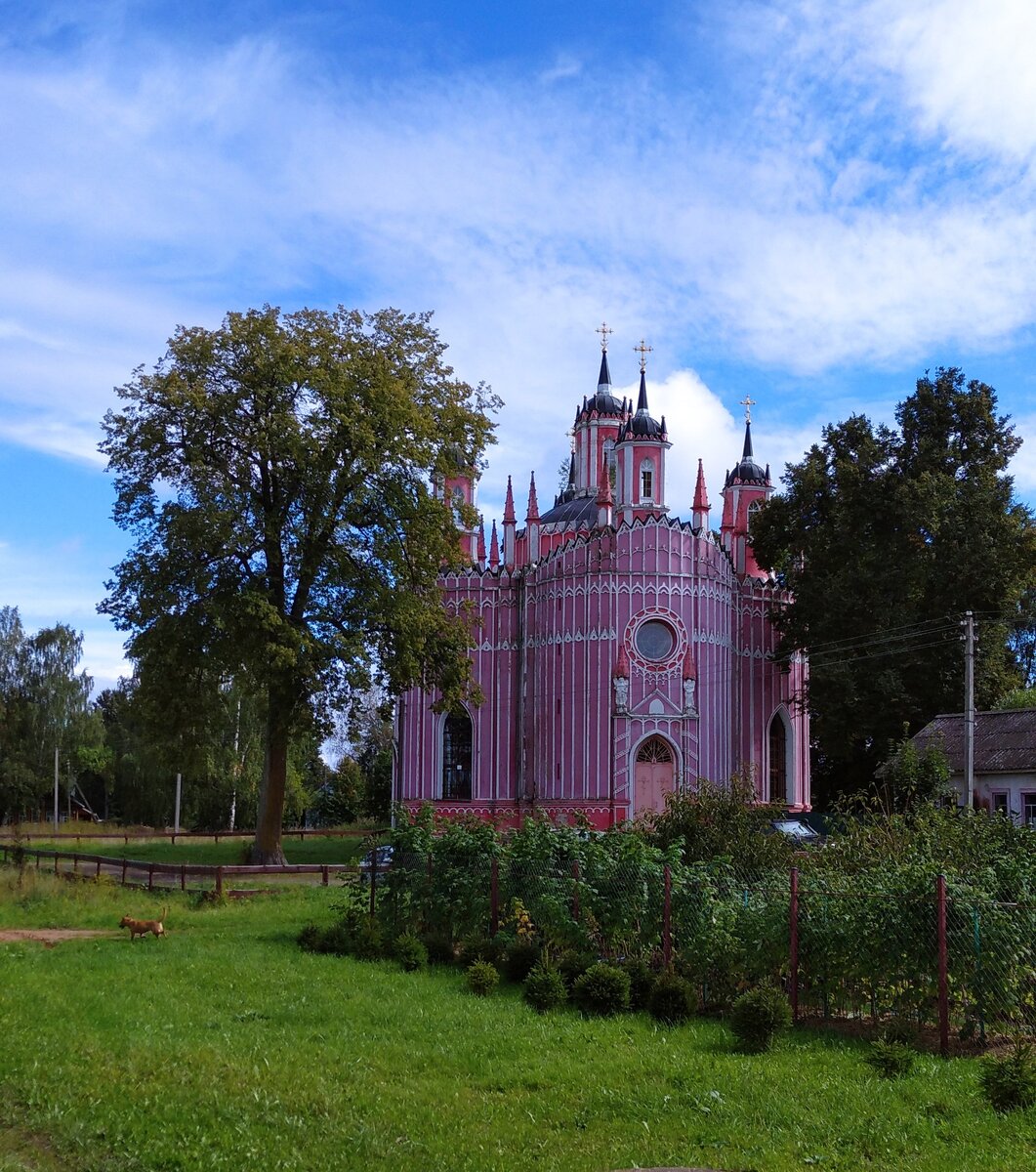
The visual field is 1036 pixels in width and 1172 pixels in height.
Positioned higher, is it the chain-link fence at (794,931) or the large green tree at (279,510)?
the large green tree at (279,510)

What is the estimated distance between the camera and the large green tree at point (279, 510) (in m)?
33.5

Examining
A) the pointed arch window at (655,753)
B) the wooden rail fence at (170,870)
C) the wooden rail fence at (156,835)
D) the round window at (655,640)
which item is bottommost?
the wooden rail fence at (156,835)

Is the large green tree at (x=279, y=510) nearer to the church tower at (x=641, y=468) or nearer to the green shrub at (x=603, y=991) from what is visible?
the church tower at (x=641, y=468)

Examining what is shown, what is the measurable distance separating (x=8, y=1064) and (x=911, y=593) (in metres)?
34.0

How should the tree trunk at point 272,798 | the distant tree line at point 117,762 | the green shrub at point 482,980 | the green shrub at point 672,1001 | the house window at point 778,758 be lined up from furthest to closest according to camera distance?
the distant tree line at point 117,762 → the house window at point 778,758 → the tree trunk at point 272,798 → the green shrub at point 482,980 → the green shrub at point 672,1001

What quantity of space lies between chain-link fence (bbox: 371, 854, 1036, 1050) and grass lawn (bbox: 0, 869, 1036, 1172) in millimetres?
887

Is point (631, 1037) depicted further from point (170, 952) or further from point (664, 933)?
point (170, 952)

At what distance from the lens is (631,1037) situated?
1341 centimetres

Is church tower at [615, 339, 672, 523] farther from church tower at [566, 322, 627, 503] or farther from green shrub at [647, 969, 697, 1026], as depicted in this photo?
green shrub at [647, 969, 697, 1026]

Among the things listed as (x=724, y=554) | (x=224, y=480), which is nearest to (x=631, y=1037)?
(x=224, y=480)

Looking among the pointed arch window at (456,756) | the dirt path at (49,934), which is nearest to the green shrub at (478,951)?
the dirt path at (49,934)

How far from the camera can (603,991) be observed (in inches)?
579

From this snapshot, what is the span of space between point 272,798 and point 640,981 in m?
21.6

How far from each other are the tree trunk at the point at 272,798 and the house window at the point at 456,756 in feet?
42.2
